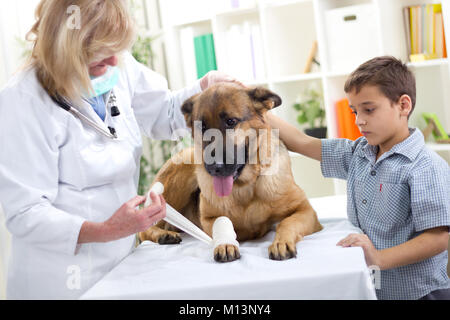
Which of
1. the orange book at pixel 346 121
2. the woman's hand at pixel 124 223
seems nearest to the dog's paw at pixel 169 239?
the woman's hand at pixel 124 223

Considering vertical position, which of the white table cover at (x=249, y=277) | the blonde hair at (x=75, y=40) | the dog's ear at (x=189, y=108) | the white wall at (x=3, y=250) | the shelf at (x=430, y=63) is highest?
the blonde hair at (x=75, y=40)

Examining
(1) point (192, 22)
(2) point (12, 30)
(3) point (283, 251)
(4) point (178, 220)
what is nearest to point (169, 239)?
(4) point (178, 220)

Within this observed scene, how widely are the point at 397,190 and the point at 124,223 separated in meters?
0.79

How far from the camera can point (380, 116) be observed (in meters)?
1.42

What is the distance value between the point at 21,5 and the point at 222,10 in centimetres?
135

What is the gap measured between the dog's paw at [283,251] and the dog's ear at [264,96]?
50 cm

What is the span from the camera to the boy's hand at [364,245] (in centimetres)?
118

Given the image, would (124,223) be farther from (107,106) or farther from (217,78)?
(217,78)

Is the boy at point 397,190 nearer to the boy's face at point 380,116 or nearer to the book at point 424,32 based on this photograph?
the boy's face at point 380,116

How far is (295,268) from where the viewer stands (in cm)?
105

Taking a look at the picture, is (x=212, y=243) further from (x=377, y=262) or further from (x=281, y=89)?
(x=281, y=89)

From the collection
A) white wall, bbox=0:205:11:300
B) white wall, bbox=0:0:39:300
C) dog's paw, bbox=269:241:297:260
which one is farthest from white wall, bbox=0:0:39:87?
dog's paw, bbox=269:241:297:260

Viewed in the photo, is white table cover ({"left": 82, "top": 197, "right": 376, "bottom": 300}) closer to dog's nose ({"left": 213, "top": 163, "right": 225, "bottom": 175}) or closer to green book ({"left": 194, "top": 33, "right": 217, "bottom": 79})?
dog's nose ({"left": 213, "top": 163, "right": 225, "bottom": 175})

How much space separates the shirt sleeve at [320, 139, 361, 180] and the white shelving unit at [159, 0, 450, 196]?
39.8 inches
